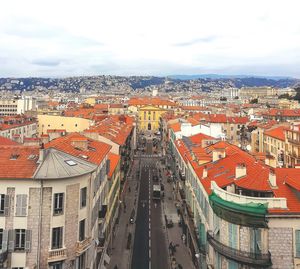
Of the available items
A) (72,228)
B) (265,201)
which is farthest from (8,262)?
(265,201)

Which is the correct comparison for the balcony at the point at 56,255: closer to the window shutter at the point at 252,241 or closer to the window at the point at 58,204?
the window at the point at 58,204

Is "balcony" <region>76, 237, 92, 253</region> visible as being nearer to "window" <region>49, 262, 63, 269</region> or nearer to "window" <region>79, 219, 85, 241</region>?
"window" <region>79, 219, 85, 241</region>

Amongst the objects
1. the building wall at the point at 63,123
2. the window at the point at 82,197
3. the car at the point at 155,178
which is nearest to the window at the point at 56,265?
the window at the point at 82,197

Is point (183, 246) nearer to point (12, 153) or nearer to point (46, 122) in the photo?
point (12, 153)

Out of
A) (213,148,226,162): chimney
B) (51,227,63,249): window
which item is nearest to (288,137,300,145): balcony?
(213,148,226,162): chimney

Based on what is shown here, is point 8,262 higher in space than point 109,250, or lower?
higher

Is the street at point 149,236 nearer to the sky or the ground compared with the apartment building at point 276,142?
nearer to the ground
